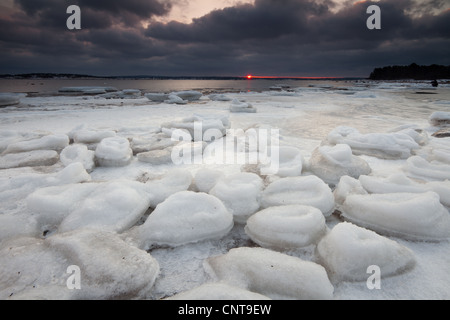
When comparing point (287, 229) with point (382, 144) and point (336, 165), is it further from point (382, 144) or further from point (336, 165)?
point (382, 144)

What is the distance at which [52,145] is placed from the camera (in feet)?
8.68

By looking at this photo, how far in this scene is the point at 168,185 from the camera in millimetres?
1673

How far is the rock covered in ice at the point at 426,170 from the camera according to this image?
1.93 metres

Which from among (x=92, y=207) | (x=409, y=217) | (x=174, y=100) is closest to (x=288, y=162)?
(x=409, y=217)

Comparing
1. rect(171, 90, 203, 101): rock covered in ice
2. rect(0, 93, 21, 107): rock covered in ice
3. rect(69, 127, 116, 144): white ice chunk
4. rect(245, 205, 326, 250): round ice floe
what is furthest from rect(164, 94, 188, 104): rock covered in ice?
rect(245, 205, 326, 250): round ice floe

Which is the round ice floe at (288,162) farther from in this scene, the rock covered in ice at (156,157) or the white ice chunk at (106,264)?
the white ice chunk at (106,264)

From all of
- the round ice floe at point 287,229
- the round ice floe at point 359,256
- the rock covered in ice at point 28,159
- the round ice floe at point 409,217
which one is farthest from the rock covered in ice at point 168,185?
the rock covered in ice at point 28,159

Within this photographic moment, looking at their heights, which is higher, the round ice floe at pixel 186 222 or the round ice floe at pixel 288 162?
the round ice floe at pixel 288 162

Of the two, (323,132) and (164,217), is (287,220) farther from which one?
(323,132)

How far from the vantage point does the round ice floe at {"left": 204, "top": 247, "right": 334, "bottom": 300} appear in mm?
884

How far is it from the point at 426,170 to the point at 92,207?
92.4 inches

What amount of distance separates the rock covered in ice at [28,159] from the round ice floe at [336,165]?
226cm

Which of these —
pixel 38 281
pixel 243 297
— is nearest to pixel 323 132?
pixel 243 297
